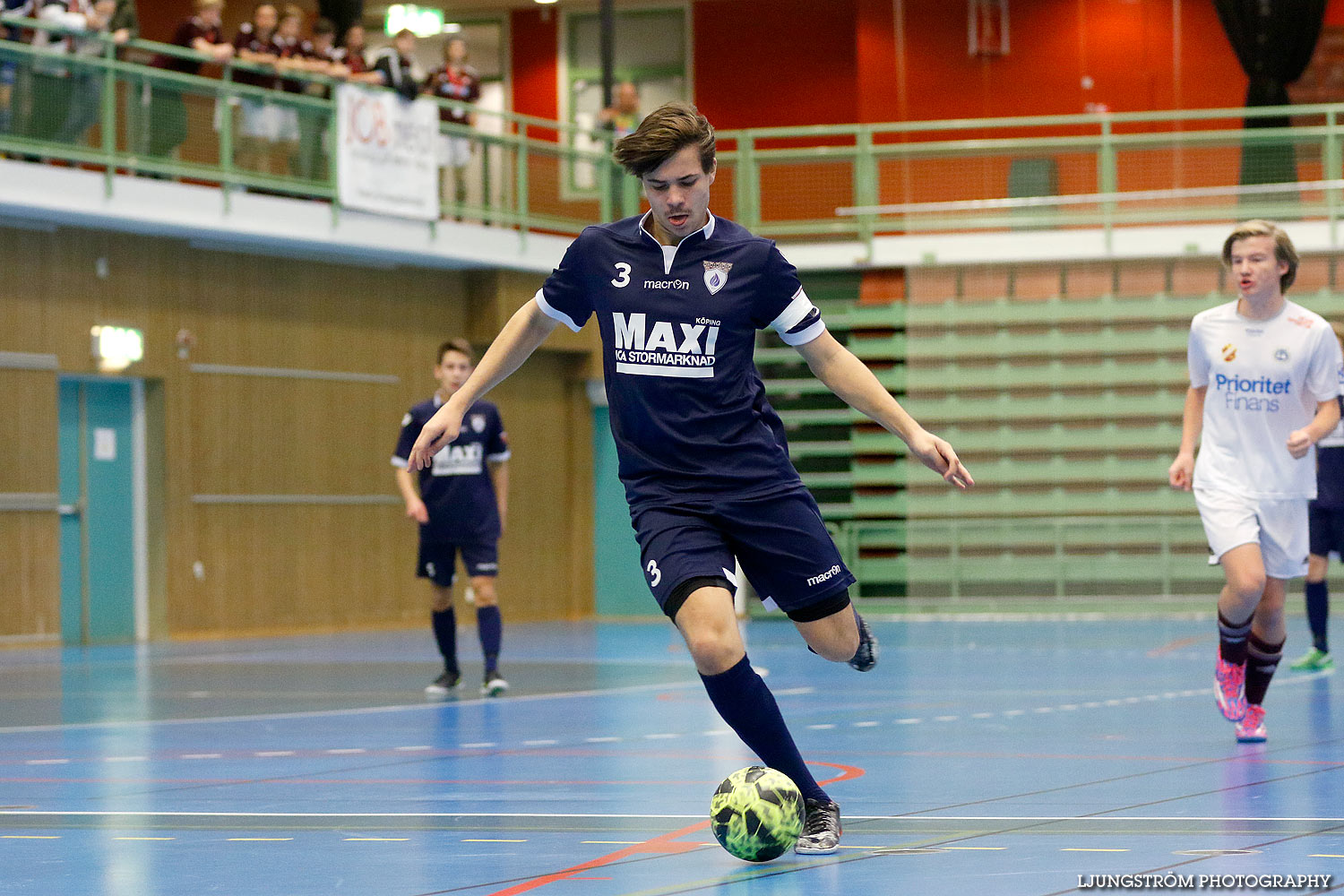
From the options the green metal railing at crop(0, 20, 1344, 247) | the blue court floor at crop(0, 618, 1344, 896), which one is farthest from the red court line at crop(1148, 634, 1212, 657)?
the green metal railing at crop(0, 20, 1344, 247)

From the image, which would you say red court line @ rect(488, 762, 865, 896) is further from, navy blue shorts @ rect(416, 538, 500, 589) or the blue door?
the blue door

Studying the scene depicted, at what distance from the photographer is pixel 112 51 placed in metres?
17.4

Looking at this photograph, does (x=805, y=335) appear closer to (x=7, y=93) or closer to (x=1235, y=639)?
(x=1235, y=639)

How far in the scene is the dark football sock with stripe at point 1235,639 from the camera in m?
8.36

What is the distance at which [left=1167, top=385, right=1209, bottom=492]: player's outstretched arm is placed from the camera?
27.5 feet

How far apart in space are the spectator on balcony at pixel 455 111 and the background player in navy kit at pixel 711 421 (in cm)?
1559

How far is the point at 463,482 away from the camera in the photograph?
11.9 m

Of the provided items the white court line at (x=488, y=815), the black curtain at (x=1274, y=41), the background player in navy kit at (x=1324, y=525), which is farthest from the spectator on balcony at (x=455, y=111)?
the white court line at (x=488, y=815)

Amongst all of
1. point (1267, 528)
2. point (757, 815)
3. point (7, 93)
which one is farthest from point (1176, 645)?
point (757, 815)

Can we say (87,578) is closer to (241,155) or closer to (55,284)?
(55,284)

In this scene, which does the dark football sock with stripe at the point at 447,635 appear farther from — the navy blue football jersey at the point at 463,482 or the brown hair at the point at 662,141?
the brown hair at the point at 662,141

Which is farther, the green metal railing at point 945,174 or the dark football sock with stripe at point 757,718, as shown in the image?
the green metal railing at point 945,174

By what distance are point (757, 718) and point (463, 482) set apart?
6.72m

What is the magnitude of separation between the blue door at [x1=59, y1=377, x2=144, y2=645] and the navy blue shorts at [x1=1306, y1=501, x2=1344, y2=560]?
A: 467 inches
